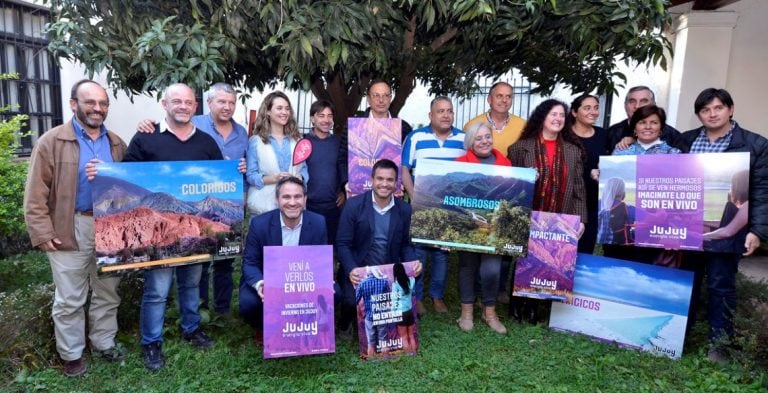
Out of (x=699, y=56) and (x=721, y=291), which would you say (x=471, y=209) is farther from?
(x=699, y=56)

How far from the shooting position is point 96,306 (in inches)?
131

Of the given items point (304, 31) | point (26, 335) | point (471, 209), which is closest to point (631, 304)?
point (471, 209)

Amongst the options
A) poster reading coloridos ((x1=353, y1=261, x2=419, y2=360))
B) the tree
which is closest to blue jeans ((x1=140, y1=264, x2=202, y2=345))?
poster reading coloridos ((x1=353, y1=261, x2=419, y2=360))

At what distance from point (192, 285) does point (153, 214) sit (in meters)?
0.68

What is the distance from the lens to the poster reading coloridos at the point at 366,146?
3965 mm

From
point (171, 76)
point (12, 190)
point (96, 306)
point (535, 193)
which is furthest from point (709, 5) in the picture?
point (12, 190)

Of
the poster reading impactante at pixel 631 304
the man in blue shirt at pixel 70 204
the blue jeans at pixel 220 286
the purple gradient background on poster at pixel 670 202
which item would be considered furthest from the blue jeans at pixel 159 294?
the purple gradient background on poster at pixel 670 202

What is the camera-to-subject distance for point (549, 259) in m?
3.79

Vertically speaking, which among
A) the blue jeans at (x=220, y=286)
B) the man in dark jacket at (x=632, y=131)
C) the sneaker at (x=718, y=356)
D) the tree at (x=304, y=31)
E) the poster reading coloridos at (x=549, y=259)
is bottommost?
the sneaker at (x=718, y=356)

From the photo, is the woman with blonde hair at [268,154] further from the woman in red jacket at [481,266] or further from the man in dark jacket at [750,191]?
the man in dark jacket at [750,191]

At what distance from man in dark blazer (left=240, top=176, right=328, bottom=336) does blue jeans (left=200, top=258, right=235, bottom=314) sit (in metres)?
0.59

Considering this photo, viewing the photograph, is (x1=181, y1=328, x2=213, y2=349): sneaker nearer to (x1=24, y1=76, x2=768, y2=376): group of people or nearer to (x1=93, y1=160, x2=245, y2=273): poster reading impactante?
(x1=24, y1=76, x2=768, y2=376): group of people

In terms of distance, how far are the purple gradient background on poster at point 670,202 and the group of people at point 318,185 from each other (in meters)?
0.25

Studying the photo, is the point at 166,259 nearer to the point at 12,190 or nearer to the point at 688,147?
the point at 12,190
